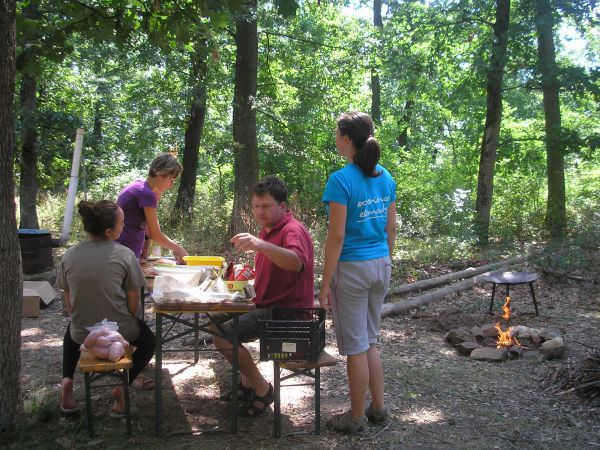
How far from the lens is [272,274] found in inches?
152

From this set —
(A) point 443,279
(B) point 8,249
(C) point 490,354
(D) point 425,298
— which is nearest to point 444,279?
(A) point 443,279

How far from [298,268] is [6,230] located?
1.77 m

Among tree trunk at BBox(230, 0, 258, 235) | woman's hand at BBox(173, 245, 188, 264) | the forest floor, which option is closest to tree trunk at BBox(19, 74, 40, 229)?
tree trunk at BBox(230, 0, 258, 235)

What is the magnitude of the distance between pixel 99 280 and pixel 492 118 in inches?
444

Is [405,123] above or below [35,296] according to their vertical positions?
above

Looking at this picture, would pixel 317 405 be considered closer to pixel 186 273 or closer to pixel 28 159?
pixel 186 273

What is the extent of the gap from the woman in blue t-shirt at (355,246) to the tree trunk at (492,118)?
379 inches

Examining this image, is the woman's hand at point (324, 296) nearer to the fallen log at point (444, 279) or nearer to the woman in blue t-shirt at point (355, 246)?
the woman in blue t-shirt at point (355, 246)

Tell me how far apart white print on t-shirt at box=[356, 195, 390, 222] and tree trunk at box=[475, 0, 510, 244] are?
31.3ft

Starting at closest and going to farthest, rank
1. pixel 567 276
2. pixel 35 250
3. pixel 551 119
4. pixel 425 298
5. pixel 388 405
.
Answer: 1. pixel 388 405
2. pixel 425 298
3. pixel 35 250
4. pixel 567 276
5. pixel 551 119

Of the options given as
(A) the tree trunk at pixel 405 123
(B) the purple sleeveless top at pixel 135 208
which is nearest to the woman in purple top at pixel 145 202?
(B) the purple sleeveless top at pixel 135 208

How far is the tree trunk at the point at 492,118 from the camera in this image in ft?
41.0

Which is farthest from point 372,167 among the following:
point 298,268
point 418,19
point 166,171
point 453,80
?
point 453,80

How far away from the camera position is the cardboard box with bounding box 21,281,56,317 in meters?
6.80
